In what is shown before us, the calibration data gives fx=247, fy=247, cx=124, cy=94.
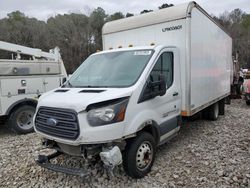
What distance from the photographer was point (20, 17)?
38969 millimetres

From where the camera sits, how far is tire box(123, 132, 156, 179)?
4.04m

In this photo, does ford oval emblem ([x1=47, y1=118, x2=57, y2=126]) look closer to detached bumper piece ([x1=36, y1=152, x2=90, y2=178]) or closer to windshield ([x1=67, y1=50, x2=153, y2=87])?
detached bumper piece ([x1=36, y1=152, x2=90, y2=178])

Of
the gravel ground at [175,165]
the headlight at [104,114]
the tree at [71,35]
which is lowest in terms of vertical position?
the gravel ground at [175,165]

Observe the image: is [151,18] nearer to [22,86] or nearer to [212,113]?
[212,113]

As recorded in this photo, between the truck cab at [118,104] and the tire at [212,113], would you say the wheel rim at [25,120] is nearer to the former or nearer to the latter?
the truck cab at [118,104]

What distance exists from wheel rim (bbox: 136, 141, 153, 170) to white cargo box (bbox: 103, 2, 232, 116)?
1490 mm

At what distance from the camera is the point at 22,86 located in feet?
24.2

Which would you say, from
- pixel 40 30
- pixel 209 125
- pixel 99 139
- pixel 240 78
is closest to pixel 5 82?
pixel 99 139

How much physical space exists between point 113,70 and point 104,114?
1.24 metres

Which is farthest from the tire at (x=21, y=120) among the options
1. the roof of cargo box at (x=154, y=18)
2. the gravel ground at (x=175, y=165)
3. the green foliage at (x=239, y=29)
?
the green foliage at (x=239, y=29)

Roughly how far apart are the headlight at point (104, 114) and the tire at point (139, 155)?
0.63 m

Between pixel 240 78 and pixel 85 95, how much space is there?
15.5 meters

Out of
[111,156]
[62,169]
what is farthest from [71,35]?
[111,156]

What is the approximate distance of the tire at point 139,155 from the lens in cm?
404
